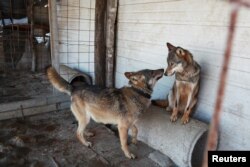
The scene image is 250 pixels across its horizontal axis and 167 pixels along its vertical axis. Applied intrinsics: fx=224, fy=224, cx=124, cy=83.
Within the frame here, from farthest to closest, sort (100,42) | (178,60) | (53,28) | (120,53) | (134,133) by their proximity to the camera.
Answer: (120,53), (100,42), (53,28), (134,133), (178,60)

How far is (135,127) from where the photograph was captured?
3553 millimetres

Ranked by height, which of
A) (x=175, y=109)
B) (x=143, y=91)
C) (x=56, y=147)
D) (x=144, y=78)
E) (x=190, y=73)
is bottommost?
(x=56, y=147)

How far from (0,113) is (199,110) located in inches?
139

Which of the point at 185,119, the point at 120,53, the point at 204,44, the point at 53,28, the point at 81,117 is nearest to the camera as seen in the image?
the point at 185,119

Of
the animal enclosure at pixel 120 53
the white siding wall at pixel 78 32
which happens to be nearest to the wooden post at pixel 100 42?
the animal enclosure at pixel 120 53

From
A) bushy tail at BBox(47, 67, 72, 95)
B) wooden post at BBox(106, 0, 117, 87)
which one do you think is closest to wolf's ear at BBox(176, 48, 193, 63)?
bushy tail at BBox(47, 67, 72, 95)

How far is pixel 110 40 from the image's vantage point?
487 cm

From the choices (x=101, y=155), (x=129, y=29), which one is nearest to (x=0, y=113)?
(x=101, y=155)

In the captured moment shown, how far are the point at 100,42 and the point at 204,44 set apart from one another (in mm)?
2395

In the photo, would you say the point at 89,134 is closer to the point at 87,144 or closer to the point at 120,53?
the point at 87,144

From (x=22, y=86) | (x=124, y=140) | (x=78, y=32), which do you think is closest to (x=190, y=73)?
(x=124, y=140)

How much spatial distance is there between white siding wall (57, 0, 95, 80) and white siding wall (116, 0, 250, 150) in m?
1.78

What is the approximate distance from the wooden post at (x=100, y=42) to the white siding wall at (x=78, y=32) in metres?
0.96

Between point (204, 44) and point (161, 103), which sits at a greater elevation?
point (204, 44)
